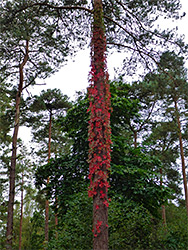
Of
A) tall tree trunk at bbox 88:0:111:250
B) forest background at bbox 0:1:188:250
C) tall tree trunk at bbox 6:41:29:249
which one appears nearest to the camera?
tall tree trunk at bbox 88:0:111:250

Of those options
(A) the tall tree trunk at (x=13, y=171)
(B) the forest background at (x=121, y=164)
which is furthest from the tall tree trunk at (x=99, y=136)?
(A) the tall tree trunk at (x=13, y=171)

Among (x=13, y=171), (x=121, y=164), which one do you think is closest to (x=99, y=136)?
(x=121, y=164)

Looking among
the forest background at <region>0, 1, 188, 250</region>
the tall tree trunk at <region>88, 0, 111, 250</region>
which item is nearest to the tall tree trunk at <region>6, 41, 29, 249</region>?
the forest background at <region>0, 1, 188, 250</region>

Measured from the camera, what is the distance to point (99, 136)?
4828 mm

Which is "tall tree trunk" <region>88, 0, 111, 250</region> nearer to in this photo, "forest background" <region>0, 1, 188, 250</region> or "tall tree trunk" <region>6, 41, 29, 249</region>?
"forest background" <region>0, 1, 188, 250</region>

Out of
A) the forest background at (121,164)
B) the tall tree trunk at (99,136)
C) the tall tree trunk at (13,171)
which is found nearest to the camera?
the tall tree trunk at (99,136)

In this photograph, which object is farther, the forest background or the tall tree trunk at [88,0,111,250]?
the forest background

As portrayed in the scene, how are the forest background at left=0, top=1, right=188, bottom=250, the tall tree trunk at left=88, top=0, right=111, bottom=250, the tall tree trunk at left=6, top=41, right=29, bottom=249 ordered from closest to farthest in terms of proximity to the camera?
the tall tree trunk at left=88, top=0, right=111, bottom=250, the forest background at left=0, top=1, right=188, bottom=250, the tall tree trunk at left=6, top=41, right=29, bottom=249

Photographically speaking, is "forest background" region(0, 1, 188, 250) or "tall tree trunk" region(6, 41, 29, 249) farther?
"tall tree trunk" region(6, 41, 29, 249)

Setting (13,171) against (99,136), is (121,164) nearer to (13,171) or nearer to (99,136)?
(13,171)

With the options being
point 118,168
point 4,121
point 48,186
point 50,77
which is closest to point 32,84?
point 50,77

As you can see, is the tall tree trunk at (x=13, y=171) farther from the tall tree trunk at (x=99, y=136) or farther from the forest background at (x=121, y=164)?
the tall tree trunk at (x=99, y=136)

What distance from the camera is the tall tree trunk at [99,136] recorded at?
441 centimetres

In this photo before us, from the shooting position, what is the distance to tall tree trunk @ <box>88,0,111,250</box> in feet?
14.5
